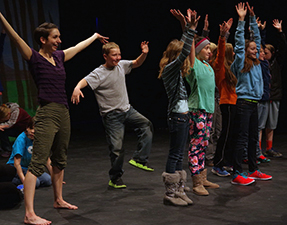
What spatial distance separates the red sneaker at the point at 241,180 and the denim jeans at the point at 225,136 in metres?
0.36

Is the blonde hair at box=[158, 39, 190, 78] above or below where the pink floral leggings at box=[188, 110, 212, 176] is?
above

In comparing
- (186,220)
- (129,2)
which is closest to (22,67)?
(129,2)

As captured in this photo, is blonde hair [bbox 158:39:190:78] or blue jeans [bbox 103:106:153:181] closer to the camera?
blonde hair [bbox 158:39:190:78]

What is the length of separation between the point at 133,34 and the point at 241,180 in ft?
18.5

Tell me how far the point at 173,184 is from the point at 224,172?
44.9 inches

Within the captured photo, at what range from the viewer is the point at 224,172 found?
14.3 ft

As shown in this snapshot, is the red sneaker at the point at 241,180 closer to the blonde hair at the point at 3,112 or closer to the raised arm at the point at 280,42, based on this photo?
the raised arm at the point at 280,42

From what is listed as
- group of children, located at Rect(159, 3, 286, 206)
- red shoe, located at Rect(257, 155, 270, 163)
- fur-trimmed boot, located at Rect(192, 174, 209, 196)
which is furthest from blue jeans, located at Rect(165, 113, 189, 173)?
red shoe, located at Rect(257, 155, 270, 163)

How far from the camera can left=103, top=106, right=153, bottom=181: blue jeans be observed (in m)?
3.93

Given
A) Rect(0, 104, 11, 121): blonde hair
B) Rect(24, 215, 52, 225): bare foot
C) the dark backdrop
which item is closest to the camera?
Rect(24, 215, 52, 225): bare foot

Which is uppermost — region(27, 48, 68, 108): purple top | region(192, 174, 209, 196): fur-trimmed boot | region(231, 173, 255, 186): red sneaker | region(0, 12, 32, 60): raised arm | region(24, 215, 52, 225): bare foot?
region(0, 12, 32, 60): raised arm

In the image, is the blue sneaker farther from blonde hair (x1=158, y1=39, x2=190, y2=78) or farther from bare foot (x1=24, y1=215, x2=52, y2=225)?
bare foot (x1=24, y1=215, x2=52, y2=225)

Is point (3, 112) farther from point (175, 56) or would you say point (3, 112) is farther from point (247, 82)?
point (247, 82)

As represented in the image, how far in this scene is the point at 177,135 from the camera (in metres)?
3.35
